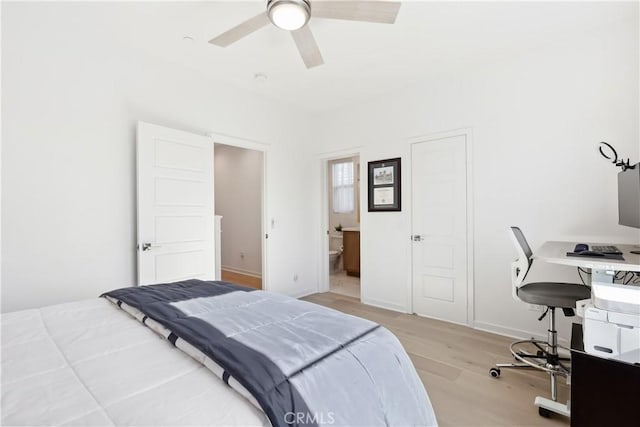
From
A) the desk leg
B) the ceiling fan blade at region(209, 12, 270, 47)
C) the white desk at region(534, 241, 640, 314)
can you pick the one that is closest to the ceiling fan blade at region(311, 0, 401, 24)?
the ceiling fan blade at region(209, 12, 270, 47)

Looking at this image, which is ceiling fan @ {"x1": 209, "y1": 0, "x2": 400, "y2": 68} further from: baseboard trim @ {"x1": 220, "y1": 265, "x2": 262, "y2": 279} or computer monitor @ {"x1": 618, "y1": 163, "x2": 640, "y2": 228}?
baseboard trim @ {"x1": 220, "y1": 265, "x2": 262, "y2": 279}

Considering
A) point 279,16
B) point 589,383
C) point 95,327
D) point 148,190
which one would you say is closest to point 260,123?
point 148,190

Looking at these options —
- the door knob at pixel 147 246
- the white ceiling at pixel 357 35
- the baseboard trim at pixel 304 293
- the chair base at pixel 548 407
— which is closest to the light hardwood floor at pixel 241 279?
the baseboard trim at pixel 304 293

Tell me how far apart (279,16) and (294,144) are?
2.45 m

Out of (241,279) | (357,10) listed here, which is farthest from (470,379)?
Result: (241,279)

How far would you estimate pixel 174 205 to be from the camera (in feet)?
9.67

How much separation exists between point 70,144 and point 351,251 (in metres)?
4.41

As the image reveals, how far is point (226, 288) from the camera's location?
6.18ft

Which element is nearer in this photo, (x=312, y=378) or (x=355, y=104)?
(x=312, y=378)

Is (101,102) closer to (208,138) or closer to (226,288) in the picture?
(208,138)

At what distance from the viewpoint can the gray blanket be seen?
0.85 meters

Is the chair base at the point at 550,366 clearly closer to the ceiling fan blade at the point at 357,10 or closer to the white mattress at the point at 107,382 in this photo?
the white mattress at the point at 107,382

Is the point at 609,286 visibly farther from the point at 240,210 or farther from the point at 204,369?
the point at 240,210

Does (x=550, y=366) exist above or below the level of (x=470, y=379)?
above
